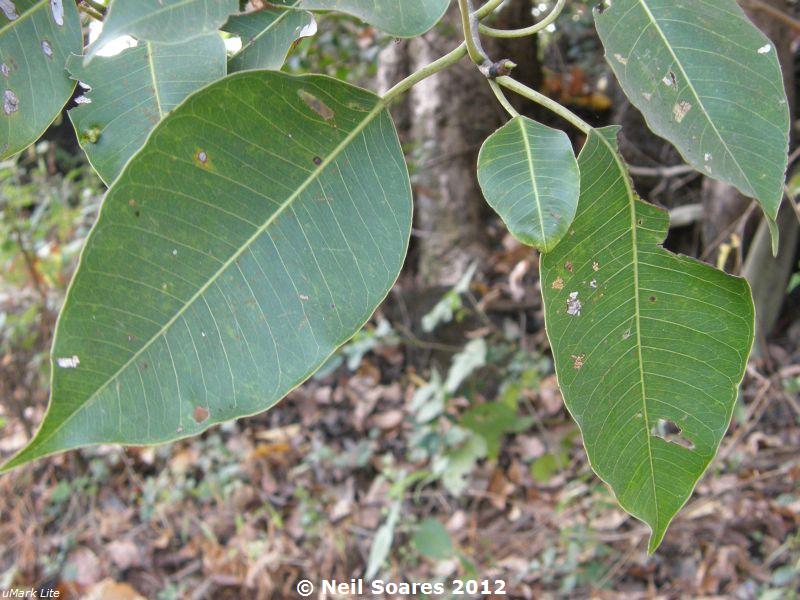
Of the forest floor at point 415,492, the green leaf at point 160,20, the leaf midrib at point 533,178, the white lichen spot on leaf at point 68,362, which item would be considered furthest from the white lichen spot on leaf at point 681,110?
the forest floor at point 415,492

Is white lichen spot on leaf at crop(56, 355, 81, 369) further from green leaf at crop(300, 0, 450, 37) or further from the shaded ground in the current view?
the shaded ground

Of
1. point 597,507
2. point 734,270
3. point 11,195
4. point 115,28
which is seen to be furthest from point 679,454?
point 11,195

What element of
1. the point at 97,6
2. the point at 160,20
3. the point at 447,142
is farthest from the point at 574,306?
the point at 447,142

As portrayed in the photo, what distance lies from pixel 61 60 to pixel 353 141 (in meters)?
0.29

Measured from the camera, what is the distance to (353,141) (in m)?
0.56

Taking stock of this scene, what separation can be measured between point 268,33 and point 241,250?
210 millimetres

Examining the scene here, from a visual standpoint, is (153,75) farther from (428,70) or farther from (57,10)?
(428,70)

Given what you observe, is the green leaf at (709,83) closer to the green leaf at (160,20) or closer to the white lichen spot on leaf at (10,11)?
the green leaf at (160,20)

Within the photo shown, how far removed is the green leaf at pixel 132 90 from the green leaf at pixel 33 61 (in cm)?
2

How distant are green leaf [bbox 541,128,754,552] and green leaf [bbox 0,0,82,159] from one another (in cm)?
48

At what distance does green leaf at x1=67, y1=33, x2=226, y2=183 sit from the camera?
564mm

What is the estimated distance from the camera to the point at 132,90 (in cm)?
59

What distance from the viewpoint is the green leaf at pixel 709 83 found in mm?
487

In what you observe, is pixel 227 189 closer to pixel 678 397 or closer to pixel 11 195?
pixel 678 397
